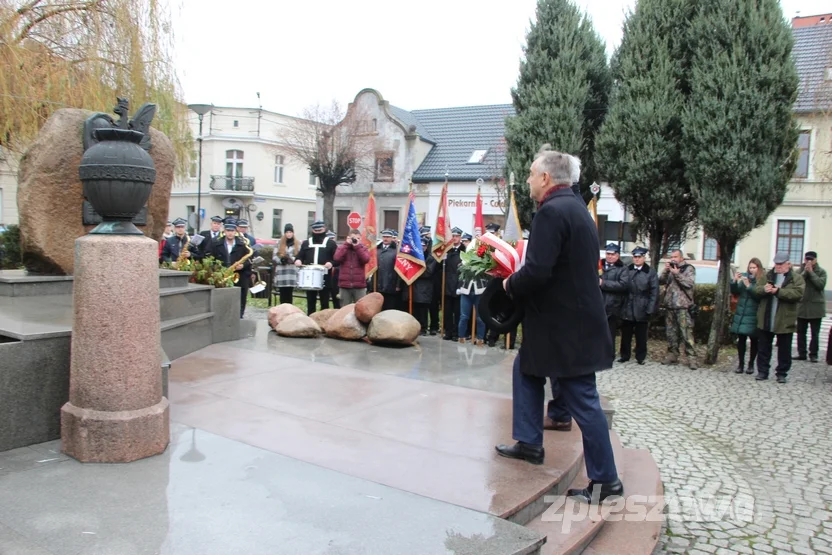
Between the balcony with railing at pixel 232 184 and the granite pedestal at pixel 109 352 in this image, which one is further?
the balcony with railing at pixel 232 184

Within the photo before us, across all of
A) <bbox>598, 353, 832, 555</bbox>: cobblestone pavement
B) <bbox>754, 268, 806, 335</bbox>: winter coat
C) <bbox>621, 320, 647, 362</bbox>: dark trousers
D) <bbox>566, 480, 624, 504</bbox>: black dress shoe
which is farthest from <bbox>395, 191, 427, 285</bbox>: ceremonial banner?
<bbox>566, 480, 624, 504</bbox>: black dress shoe

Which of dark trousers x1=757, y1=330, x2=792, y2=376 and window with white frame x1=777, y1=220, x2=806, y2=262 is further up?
window with white frame x1=777, y1=220, x2=806, y2=262

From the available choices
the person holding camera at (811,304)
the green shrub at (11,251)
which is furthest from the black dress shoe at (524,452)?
the person holding camera at (811,304)

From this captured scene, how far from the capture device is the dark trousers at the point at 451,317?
10.6 meters

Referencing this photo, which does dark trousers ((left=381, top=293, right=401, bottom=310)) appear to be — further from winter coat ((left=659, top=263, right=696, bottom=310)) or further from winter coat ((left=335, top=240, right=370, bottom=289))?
winter coat ((left=659, top=263, right=696, bottom=310))

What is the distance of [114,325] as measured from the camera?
376cm

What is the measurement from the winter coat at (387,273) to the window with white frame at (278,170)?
38.8 m

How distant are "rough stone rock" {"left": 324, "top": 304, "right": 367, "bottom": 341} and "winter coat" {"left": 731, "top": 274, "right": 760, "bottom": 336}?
5971 millimetres

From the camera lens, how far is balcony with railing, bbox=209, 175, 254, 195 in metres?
45.7

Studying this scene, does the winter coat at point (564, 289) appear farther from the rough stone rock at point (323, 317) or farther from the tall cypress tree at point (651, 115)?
the tall cypress tree at point (651, 115)

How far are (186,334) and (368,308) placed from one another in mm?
2299

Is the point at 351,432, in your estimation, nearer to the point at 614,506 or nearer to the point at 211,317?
the point at 614,506

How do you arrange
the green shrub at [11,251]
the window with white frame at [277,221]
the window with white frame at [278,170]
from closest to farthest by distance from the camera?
the green shrub at [11,251] → the window with white frame at [278,170] → the window with white frame at [277,221]

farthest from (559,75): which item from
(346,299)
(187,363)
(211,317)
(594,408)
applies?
(594,408)
